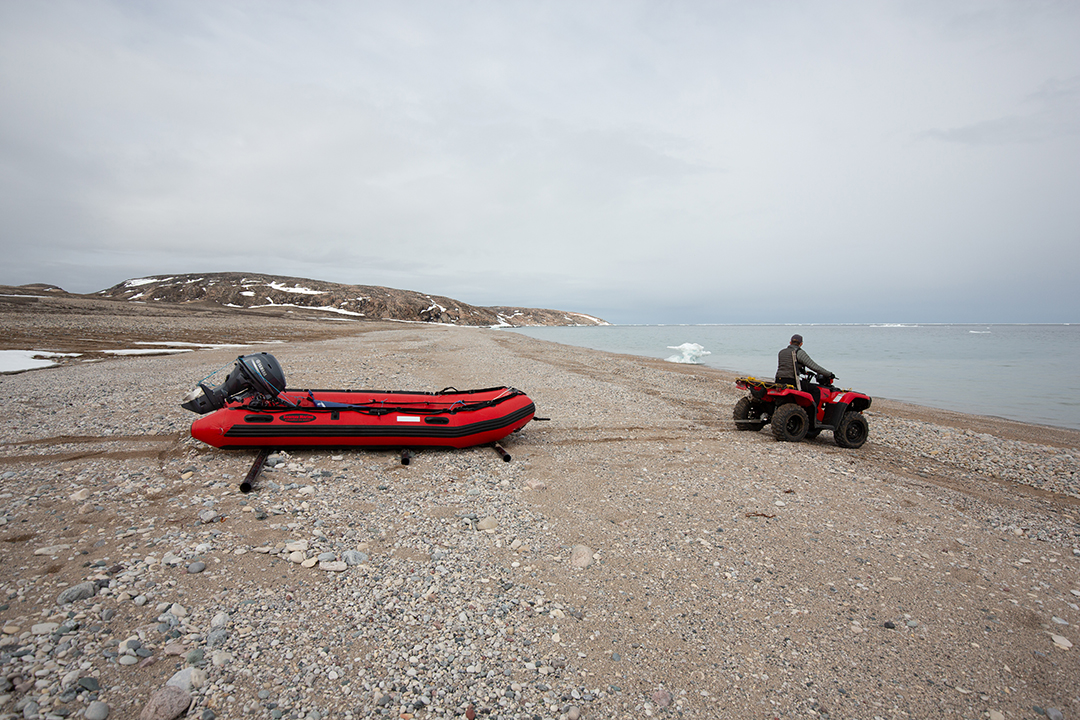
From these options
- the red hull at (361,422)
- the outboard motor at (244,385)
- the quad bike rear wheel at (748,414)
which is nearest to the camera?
the red hull at (361,422)

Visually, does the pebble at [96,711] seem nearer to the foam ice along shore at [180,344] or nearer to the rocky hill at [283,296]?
the foam ice along shore at [180,344]

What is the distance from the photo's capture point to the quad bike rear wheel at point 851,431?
9.23m

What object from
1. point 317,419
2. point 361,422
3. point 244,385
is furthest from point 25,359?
point 361,422

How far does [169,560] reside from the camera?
4.03 meters

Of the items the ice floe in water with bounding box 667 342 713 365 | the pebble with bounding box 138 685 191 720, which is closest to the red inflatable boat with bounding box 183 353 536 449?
the pebble with bounding box 138 685 191 720

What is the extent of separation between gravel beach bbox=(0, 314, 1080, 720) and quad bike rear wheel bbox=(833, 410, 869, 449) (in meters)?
1.32

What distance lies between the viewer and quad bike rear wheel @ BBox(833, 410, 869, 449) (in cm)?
923

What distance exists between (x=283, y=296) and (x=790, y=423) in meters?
104

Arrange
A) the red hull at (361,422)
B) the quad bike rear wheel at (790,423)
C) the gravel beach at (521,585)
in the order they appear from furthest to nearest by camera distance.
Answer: the quad bike rear wheel at (790,423) → the red hull at (361,422) → the gravel beach at (521,585)

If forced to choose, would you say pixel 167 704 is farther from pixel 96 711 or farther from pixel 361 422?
pixel 361 422

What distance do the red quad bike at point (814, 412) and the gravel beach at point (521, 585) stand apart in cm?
131

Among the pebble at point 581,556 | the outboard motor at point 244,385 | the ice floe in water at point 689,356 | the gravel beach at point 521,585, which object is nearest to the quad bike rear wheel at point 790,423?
the gravel beach at point 521,585

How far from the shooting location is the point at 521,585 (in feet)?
13.6

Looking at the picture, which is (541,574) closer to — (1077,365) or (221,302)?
(1077,365)
